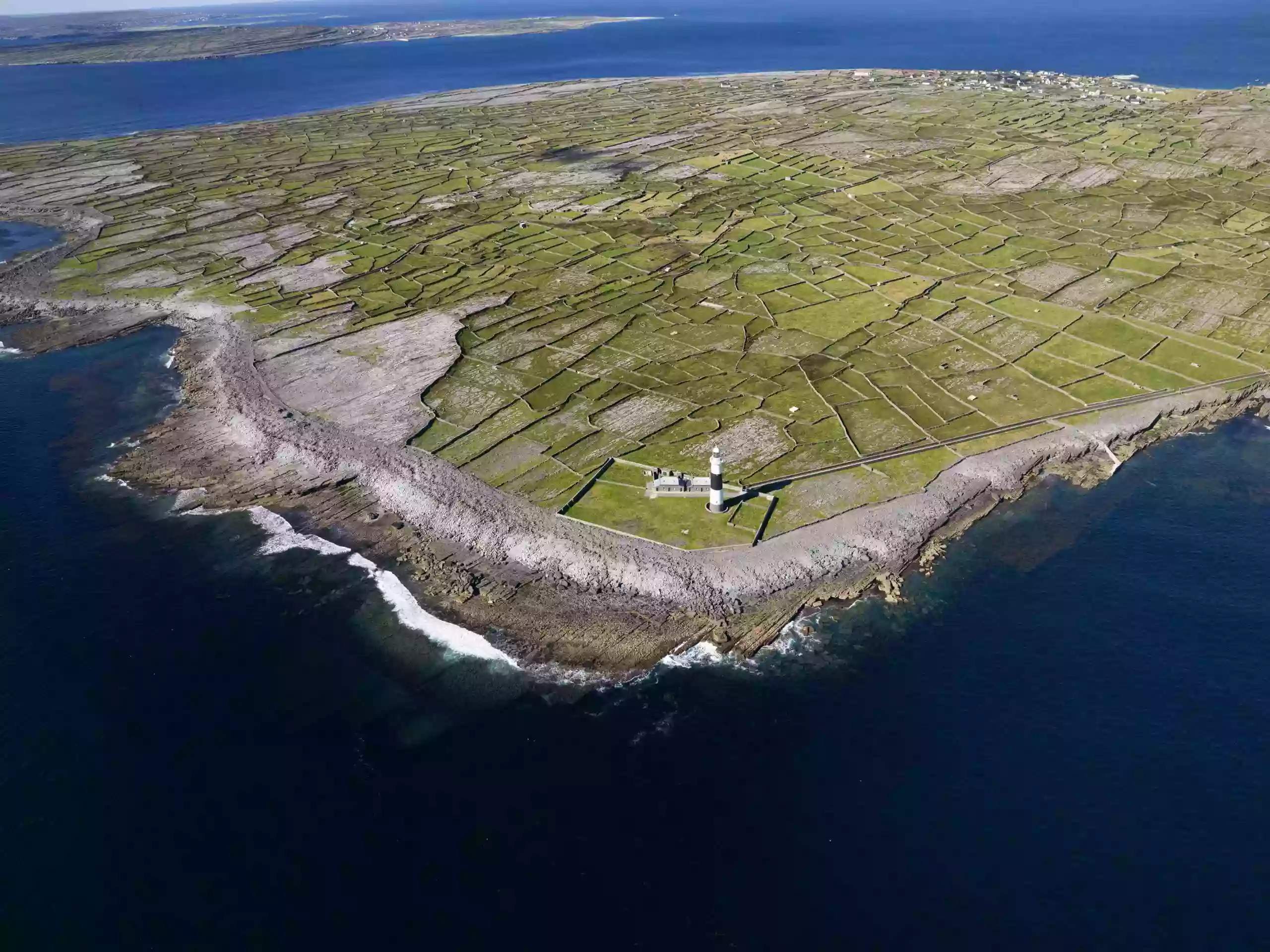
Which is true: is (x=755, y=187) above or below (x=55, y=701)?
above

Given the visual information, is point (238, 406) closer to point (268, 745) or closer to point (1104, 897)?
point (268, 745)

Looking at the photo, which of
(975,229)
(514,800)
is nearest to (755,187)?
(975,229)

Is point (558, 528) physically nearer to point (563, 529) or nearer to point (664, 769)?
point (563, 529)

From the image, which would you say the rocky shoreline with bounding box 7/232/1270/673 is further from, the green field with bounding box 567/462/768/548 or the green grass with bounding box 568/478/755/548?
the green field with bounding box 567/462/768/548

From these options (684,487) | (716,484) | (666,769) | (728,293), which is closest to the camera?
(666,769)

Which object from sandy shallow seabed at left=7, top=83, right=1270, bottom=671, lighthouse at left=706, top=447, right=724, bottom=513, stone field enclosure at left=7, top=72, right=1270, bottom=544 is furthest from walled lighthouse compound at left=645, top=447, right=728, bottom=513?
sandy shallow seabed at left=7, top=83, right=1270, bottom=671

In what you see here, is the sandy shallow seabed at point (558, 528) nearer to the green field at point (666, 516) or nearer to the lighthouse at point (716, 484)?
the green field at point (666, 516)

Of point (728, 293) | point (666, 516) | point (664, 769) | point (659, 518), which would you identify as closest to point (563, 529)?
point (659, 518)
